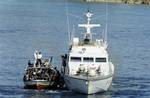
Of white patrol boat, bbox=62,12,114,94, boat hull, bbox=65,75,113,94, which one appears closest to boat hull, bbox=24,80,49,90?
white patrol boat, bbox=62,12,114,94

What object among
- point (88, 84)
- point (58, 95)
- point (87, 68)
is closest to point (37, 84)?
point (58, 95)

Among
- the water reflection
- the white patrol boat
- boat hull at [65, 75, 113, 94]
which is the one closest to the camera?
boat hull at [65, 75, 113, 94]

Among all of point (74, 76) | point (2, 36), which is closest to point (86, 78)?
point (74, 76)

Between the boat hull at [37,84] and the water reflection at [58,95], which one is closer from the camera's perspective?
the water reflection at [58,95]

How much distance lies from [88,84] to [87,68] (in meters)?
2.60

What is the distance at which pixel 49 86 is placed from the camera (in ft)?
254

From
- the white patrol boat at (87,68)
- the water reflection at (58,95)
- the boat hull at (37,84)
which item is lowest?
the water reflection at (58,95)

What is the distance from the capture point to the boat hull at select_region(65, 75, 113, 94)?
72250 mm

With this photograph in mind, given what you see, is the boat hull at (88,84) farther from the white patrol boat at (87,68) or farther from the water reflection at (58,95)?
the water reflection at (58,95)

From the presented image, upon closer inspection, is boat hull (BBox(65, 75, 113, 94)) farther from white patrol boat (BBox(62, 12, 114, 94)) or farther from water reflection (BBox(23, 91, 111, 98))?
water reflection (BBox(23, 91, 111, 98))

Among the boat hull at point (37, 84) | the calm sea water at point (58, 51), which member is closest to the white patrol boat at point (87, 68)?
the calm sea water at point (58, 51)

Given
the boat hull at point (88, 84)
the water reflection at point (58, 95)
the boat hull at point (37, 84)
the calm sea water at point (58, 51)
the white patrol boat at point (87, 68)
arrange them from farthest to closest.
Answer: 1. the calm sea water at point (58, 51)
2. the boat hull at point (37, 84)
3. the water reflection at point (58, 95)
4. the white patrol boat at point (87, 68)
5. the boat hull at point (88, 84)

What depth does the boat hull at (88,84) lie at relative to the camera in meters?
72.2

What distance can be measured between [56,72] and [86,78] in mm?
6811
